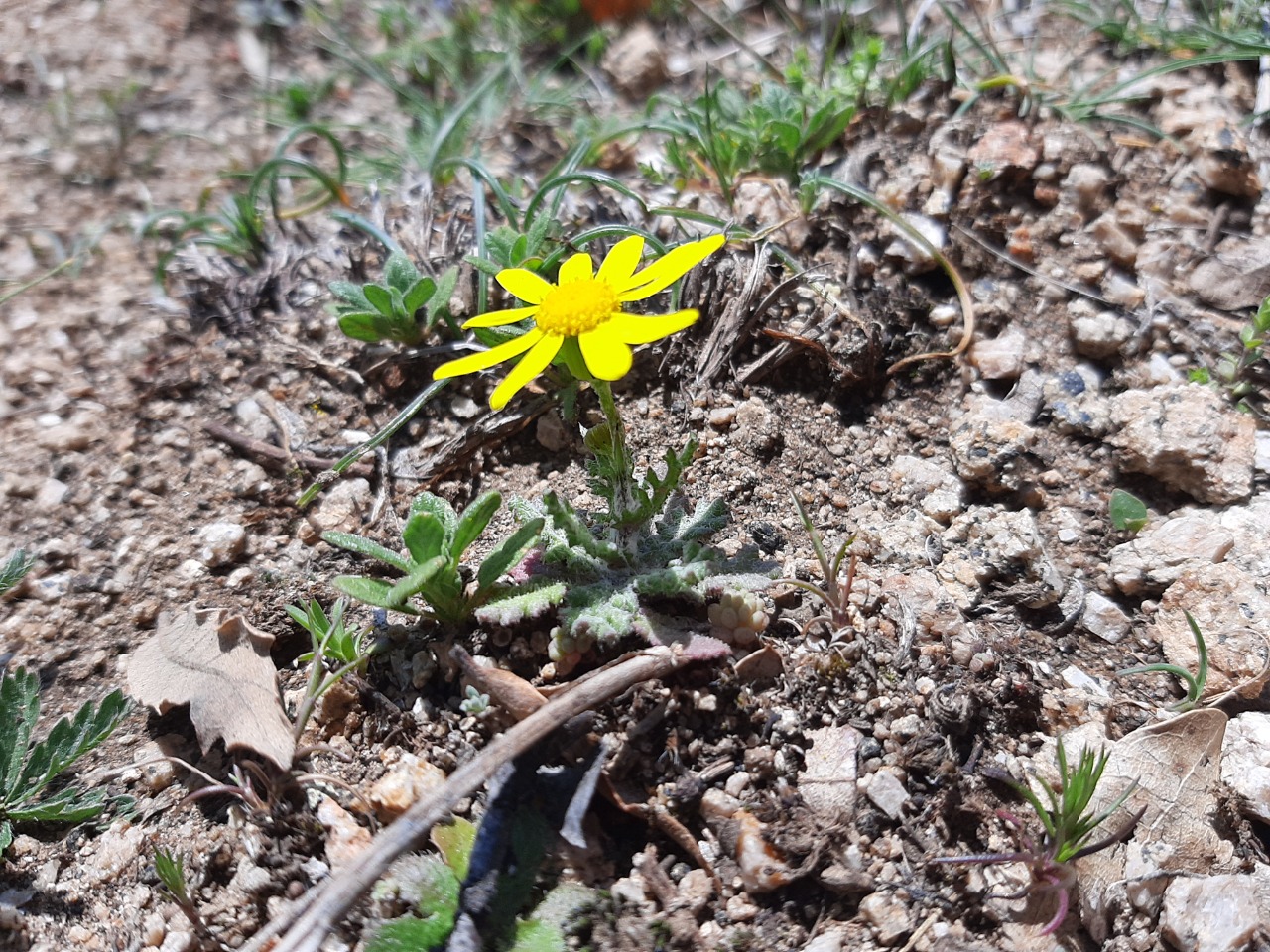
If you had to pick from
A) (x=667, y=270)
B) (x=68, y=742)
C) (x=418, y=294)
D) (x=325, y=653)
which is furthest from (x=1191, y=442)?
(x=68, y=742)

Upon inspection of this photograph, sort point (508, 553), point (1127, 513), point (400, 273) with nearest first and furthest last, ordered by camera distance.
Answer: point (508, 553), point (1127, 513), point (400, 273)

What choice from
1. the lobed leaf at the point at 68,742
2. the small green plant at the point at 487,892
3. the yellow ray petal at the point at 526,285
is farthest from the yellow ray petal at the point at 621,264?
the lobed leaf at the point at 68,742

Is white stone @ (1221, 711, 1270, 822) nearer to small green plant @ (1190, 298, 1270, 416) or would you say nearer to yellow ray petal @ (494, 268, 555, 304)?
small green plant @ (1190, 298, 1270, 416)

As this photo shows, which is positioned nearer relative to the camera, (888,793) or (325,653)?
(888,793)

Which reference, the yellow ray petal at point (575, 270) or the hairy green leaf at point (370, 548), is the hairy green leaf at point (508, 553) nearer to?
the hairy green leaf at point (370, 548)

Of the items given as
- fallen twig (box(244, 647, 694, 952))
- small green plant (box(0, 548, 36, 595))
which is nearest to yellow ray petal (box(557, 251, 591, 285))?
fallen twig (box(244, 647, 694, 952))

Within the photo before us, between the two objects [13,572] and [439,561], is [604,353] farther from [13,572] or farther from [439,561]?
[13,572]
